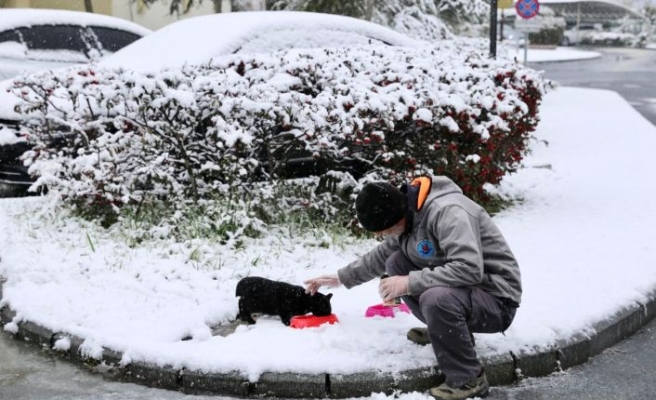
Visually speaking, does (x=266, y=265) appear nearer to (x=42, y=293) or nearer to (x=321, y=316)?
(x=321, y=316)

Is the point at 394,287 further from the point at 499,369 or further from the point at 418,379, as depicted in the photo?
the point at 499,369

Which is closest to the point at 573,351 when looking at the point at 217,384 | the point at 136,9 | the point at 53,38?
the point at 217,384

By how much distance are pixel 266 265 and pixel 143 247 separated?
96 centimetres

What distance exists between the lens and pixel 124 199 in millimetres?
6176

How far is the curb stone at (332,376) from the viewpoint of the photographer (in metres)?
3.93

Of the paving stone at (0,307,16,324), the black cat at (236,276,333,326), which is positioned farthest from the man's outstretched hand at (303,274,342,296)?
the paving stone at (0,307,16,324)

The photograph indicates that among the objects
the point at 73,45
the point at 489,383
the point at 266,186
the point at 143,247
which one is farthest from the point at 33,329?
the point at 73,45

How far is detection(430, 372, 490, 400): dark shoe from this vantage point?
3781 mm

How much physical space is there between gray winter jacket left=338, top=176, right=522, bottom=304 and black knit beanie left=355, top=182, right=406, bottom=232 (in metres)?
Result: 0.10

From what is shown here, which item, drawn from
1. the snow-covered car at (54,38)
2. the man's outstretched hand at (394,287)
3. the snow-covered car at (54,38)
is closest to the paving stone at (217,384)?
the man's outstretched hand at (394,287)

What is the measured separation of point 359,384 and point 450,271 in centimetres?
76

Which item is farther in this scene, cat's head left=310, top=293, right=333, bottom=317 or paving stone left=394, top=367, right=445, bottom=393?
cat's head left=310, top=293, right=333, bottom=317

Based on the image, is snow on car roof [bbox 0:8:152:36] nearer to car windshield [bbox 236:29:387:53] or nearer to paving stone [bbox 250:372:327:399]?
car windshield [bbox 236:29:387:53]

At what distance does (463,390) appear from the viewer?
3.79m
